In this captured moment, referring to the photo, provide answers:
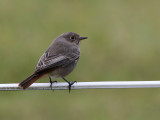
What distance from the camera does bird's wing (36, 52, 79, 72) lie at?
25.4 feet

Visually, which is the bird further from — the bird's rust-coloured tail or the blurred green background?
the blurred green background

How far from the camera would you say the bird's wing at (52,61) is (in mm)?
7746

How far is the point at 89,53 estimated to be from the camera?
12133 mm

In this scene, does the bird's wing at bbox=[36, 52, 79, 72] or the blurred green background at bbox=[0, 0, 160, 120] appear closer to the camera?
the bird's wing at bbox=[36, 52, 79, 72]

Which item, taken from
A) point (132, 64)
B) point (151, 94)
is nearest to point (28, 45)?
point (132, 64)

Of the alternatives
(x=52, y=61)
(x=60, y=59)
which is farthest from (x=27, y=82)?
(x=60, y=59)

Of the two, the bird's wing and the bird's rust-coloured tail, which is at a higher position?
the bird's wing

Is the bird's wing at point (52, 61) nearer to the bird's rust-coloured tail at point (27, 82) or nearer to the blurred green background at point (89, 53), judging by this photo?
the bird's rust-coloured tail at point (27, 82)

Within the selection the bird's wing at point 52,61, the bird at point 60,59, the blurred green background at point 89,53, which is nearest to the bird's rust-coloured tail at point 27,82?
the bird at point 60,59

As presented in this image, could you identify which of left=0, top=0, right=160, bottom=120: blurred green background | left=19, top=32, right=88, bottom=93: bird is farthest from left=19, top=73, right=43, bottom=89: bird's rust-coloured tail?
left=0, top=0, right=160, bottom=120: blurred green background

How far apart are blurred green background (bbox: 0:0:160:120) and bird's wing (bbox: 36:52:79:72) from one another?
1502 mm

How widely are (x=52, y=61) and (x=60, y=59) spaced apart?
27cm

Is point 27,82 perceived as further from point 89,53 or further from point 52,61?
point 89,53

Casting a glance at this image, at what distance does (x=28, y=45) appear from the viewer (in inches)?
492
